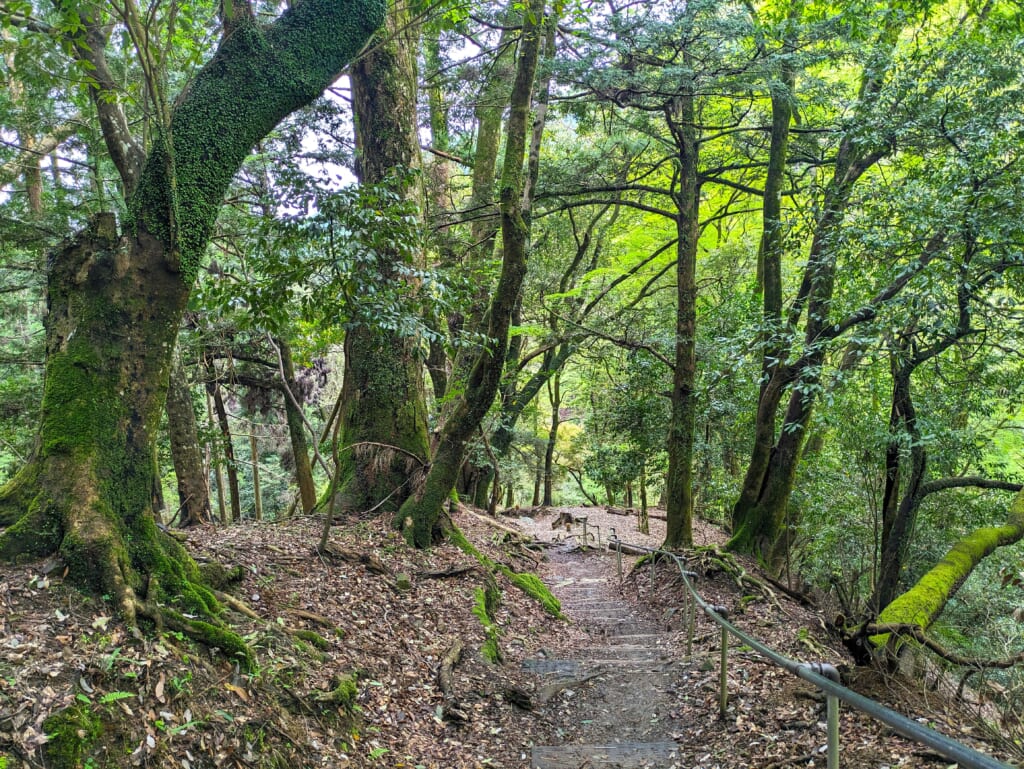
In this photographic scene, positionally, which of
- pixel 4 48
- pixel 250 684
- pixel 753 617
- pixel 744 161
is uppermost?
pixel 744 161

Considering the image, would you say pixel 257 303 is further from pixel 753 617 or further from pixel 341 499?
pixel 753 617

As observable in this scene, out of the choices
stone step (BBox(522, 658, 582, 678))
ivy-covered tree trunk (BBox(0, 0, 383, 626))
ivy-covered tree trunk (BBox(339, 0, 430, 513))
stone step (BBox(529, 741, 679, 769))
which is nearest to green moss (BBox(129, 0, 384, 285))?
ivy-covered tree trunk (BBox(0, 0, 383, 626))

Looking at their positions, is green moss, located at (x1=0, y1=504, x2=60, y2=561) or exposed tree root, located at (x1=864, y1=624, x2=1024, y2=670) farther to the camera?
exposed tree root, located at (x1=864, y1=624, x2=1024, y2=670)

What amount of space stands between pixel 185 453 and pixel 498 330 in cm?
525

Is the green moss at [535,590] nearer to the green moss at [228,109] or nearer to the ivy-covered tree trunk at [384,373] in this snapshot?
the ivy-covered tree trunk at [384,373]

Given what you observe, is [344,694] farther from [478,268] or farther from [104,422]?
[478,268]

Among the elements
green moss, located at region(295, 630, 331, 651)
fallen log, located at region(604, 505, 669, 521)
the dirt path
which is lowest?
fallen log, located at region(604, 505, 669, 521)

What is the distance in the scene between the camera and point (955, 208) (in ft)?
21.0

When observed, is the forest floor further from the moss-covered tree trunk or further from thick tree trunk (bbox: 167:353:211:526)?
thick tree trunk (bbox: 167:353:211:526)

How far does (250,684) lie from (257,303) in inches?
122

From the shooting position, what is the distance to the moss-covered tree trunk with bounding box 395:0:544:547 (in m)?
7.21

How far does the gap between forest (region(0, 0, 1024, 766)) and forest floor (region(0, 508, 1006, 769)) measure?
1.25 ft

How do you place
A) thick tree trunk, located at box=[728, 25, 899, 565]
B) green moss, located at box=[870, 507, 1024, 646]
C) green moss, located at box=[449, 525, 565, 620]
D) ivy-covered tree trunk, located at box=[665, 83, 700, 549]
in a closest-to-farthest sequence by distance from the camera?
green moss, located at box=[870, 507, 1024, 646]
green moss, located at box=[449, 525, 565, 620]
thick tree trunk, located at box=[728, 25, 899, 565]
ivy-covered tree trunk, located at box=[665, 83, 700, 549]

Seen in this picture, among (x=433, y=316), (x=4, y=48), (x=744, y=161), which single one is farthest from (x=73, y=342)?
(x=744, y=161)
